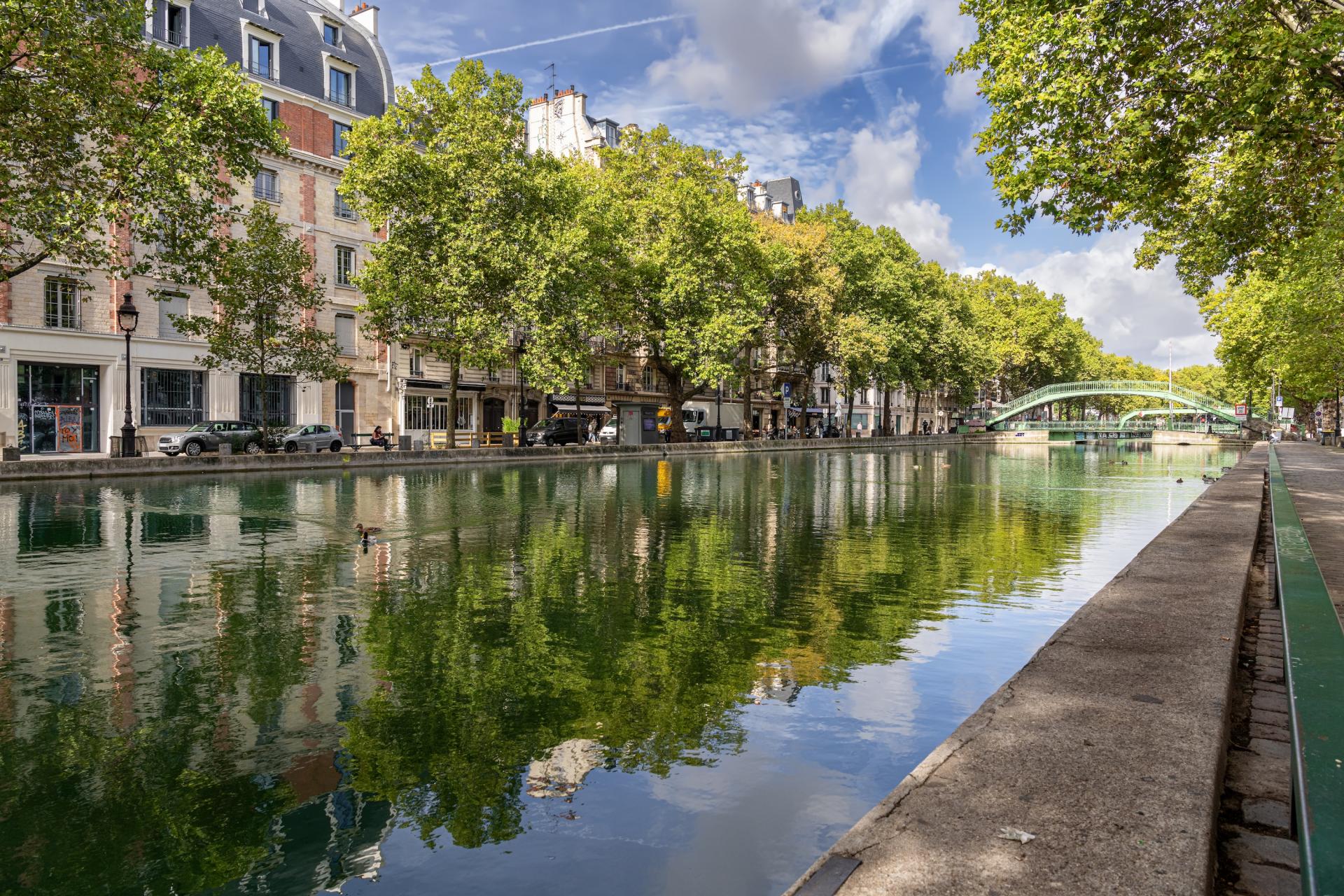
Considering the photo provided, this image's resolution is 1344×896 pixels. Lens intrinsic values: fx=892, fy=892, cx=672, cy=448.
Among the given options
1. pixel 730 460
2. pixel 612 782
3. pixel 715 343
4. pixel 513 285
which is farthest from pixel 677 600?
pixel 715 343

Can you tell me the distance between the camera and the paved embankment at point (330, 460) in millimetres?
23062

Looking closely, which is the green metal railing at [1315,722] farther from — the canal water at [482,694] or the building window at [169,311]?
the building window at [169,311]

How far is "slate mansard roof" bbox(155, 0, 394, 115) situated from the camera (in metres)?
36.7

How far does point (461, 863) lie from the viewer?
11.1 feet

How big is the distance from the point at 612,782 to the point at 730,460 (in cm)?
3412

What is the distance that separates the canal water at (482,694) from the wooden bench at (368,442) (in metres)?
24.0

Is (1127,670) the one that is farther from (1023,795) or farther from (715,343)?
(715,343)

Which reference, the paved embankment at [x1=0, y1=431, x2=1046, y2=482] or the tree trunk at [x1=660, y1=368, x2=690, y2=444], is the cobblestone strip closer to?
the paved embankment at [x1=0, y1=431, x2=1046, y2=482]

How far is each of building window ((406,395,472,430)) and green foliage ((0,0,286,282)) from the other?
23.8m

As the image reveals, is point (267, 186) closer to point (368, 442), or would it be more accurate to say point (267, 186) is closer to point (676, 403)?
point (368, 442)

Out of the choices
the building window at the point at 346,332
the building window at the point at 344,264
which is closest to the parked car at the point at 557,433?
the building window at the point at 346,332

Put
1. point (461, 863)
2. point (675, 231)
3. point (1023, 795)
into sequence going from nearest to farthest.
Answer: point (1023, 795) → point (461, 863) → point (675, 231)

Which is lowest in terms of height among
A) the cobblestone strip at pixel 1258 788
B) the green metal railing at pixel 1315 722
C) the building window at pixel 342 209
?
the cobblestone strip at pixel 1258 788

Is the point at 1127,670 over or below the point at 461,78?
below
